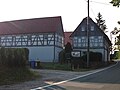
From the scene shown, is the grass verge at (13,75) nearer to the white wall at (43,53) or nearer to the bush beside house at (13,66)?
the bush beside house at (13,66)

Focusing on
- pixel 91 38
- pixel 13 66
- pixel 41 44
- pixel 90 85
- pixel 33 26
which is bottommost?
pixel 90 85

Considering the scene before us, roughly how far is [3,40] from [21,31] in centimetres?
430

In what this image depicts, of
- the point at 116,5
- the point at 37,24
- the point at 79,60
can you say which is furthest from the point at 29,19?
the point at 116,5

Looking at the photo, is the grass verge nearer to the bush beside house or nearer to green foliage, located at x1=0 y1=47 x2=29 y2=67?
the bush beside house

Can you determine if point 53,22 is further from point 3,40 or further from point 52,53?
point 3,40

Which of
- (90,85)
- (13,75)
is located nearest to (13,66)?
(13,75)

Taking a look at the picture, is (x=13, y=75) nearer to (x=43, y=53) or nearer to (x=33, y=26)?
(x=43, y=53)

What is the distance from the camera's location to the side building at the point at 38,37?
179 feet

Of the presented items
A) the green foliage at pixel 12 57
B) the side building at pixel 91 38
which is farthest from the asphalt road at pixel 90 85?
the side building at pixel 91 38

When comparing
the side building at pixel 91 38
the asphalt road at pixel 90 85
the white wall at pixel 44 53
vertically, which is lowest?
the asphalt road at pixel 90 85

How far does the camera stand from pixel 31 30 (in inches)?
2248

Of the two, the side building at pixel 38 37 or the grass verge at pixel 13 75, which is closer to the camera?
the grass verge at pixel 13 75

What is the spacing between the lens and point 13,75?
21.0 metres

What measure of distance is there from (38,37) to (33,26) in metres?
3.72
